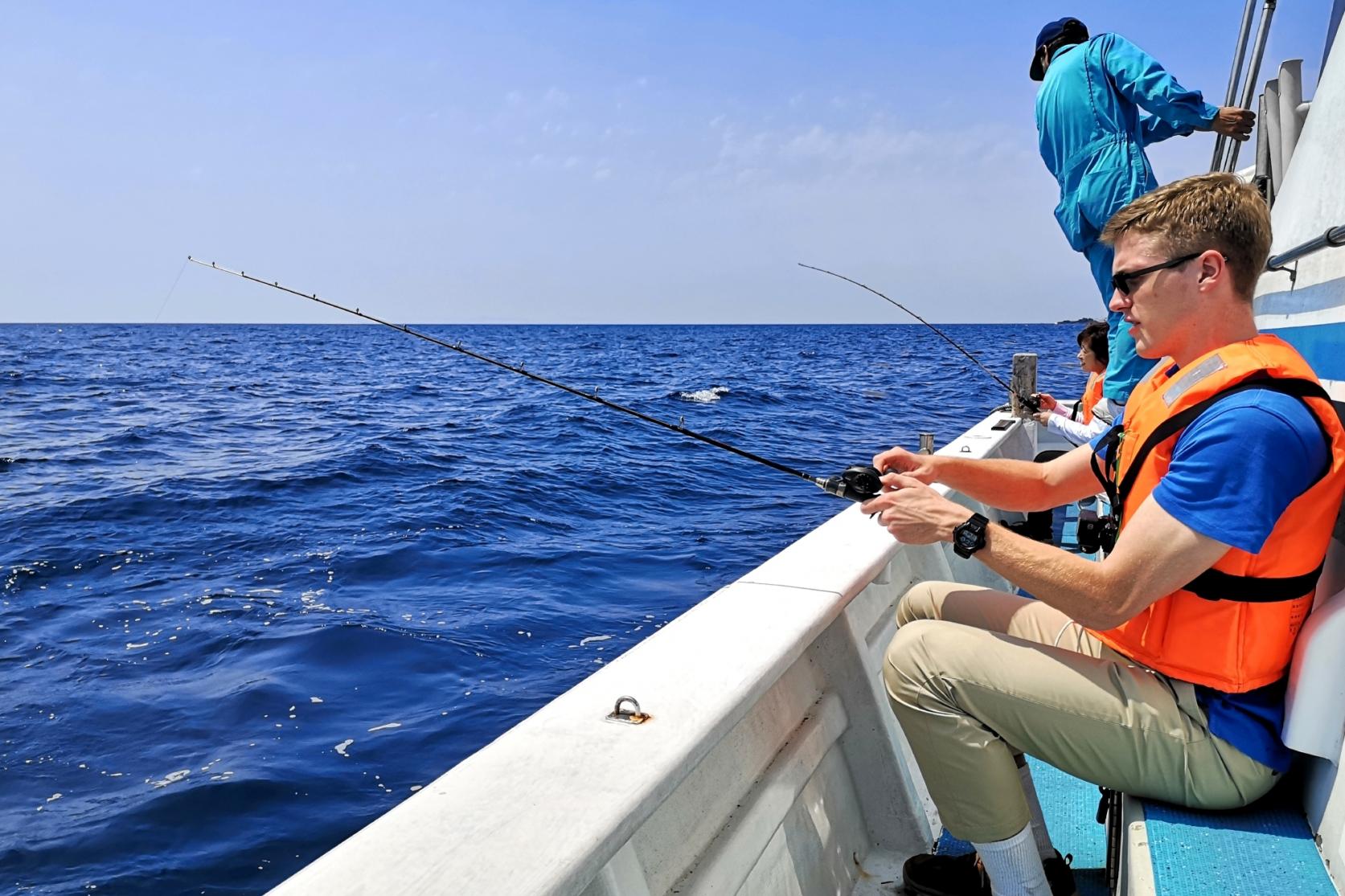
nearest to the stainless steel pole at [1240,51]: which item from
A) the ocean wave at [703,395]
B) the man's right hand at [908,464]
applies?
the man's right hand at [908,464]

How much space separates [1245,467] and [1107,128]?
103 inches

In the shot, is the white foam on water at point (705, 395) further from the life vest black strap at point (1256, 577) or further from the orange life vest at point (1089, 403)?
the life vest black strap at point (1256, 577)

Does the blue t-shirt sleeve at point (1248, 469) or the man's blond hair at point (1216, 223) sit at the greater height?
the man's blond hair at point (1216, 223)

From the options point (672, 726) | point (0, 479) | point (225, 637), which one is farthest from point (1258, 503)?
point (0, 479)

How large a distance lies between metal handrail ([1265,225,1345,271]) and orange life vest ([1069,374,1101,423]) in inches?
101

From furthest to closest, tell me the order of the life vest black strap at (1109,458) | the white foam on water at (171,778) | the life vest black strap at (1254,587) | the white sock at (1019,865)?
1. the white foam on water at (171,778)
2. the life vest black strap at (1109,458)
3. the white sock at (1019,865)
4. the life vest black strap at (1254,587)

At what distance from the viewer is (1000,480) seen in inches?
92.0

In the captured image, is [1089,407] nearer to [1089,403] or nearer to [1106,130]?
[1089,403]

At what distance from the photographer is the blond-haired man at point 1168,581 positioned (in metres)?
1.46

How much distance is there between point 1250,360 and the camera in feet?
5.01

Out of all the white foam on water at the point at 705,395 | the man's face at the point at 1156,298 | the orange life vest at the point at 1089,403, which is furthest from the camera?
the white foam on water at the point at 705,395

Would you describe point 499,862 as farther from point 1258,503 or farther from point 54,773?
point 54,773

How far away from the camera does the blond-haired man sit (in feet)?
4.80

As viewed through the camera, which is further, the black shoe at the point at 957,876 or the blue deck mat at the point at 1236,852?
the black shoe at the point at 957,876
